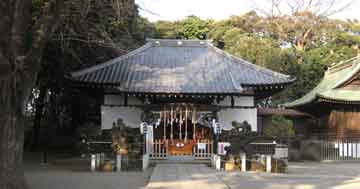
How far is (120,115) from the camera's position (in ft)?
72.6

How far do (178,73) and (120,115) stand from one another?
341 cm

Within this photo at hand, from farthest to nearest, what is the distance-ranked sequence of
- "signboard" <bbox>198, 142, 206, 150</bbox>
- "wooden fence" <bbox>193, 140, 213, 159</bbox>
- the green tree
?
the green tree < "wooden fence" <bbox>193, 140, 213, 159</bbox> < "signboard" <bbox>198, 142, 206, 150</bbox>

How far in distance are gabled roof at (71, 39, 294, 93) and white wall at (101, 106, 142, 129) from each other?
4.85 ft

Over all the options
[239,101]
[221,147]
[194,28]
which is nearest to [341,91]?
[239,101]

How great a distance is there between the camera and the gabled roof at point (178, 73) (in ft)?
68.7

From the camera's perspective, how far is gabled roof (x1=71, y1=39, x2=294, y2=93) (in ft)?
68.7

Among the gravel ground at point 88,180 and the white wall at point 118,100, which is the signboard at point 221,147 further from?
the white wall at point 118,100

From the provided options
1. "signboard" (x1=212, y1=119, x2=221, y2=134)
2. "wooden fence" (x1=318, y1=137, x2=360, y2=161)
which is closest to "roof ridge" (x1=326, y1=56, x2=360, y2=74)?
"wooden fence" (x1=318, y1=137, x2=360, y2=161)

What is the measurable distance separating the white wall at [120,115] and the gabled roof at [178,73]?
1.48 metres

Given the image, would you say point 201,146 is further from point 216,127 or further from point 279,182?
point 279,182

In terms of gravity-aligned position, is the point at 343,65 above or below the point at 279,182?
above

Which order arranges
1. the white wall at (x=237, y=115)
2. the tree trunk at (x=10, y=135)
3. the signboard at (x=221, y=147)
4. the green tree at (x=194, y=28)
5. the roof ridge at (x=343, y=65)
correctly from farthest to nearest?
the green tree at (x=194, y=28)
the roof ridge at (x=343, y=65)
the white wall at (x=237, y=115)
the signboard at (x=221, y=147)
the tree trunk at (x=10, y=135)

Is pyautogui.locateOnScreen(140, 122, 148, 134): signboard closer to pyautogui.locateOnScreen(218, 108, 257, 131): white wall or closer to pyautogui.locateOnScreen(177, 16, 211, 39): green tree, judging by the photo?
pyautogui.locateOnScreen(218, 108, 257, 131): white wall

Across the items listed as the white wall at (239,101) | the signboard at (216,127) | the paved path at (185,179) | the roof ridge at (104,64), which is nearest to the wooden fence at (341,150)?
the white wall at (239,101)
